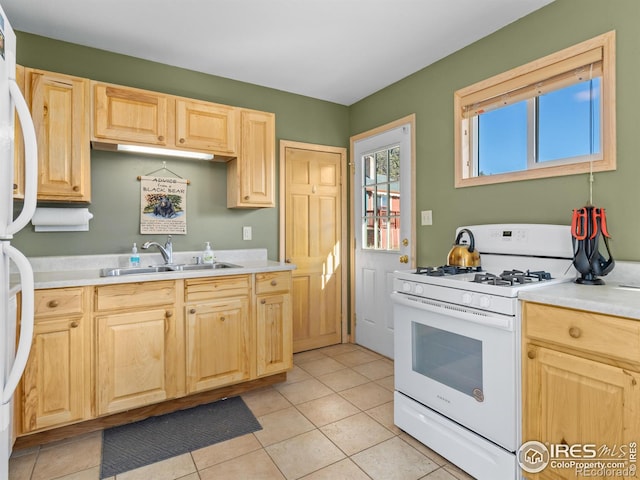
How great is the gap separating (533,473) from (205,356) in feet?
6.28

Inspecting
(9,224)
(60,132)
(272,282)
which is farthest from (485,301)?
(60,132)

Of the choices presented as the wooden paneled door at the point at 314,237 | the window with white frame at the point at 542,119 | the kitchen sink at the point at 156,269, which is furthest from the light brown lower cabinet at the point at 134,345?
the window with white frame at the point at 542,119

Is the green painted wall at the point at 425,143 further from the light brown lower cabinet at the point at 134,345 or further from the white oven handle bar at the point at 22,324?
the white oven handle bar at the point at 22,324

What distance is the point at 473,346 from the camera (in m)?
1.71

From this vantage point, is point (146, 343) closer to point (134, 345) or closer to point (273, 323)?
point (134, 345)

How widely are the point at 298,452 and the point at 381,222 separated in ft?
6.83

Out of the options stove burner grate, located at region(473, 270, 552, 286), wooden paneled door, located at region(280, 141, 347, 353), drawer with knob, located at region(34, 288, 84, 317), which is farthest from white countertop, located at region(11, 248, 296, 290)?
stove burner grate, located at region(473, 270, 552, 286)

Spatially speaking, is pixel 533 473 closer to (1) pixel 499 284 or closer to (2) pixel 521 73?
(1) pixel 499 284

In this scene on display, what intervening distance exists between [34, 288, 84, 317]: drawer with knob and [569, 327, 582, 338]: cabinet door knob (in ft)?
7.96

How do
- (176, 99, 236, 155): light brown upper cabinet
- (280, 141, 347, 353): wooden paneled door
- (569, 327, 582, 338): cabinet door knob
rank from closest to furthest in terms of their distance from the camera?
1. (569, 327, 582, 338): cabinet door knob
2. (176, 99, 236, 155): light brown upper cabinet
3. (280, 141, 347, 353): wooden paneled door

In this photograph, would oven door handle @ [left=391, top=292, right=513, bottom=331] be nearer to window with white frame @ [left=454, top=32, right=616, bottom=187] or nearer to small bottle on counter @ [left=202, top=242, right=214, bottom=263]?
window with white frame @ [left=454, top=32, right=616, bottom=187]

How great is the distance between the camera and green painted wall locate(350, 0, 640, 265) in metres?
1.78

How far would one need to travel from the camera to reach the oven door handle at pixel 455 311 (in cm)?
155

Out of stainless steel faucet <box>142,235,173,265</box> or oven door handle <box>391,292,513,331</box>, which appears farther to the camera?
stainless steel faucet <box>142,235,173,265</box>
